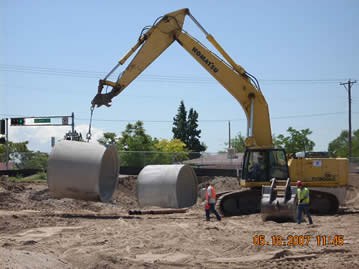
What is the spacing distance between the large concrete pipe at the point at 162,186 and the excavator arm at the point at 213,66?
14.3 feet

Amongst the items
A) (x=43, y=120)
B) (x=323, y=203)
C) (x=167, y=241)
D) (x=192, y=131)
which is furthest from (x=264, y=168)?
(x=192, y=131)

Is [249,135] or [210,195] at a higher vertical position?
[249,135]

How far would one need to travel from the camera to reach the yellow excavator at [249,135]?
21969 mm

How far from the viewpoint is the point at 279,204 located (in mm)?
18875

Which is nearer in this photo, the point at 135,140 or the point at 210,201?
the point at 210,201

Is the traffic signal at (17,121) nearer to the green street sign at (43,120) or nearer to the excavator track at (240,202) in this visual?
the green street sign at (43,120)

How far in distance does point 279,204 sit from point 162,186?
738 cm

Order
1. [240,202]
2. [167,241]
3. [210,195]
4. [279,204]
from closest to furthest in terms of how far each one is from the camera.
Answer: [167,241]
[279,204]
[210,195]
[240,202]

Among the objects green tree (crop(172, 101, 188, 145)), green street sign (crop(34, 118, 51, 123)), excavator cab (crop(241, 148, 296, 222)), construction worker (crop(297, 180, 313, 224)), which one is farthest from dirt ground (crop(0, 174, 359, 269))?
green tree (crop(172, 101, 188, 145))

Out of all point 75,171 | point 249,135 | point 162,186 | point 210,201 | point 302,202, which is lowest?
point 210,201

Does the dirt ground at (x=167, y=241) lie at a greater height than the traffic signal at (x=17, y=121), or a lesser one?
lesser

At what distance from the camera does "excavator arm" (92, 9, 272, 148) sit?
872 inches

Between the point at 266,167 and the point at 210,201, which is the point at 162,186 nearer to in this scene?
the point at 266,167

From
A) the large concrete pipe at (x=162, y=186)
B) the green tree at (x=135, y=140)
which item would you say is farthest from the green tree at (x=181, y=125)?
the large concrete pipe at (x=162, y=186)
